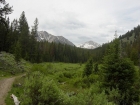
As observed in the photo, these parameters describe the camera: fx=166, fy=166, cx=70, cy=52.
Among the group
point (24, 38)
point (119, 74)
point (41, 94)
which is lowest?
point (41, 94)

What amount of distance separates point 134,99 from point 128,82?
212 centimetres

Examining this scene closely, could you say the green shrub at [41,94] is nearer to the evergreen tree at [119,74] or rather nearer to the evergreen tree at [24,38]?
the evergreen tree at [119,74]

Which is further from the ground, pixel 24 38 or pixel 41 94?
pixel 24 38

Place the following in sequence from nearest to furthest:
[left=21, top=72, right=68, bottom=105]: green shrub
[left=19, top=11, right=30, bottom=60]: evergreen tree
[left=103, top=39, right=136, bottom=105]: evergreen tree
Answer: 1. [left=21, top=72, right=68, bottom=105]: green shrub
2. [left=103, top=39, right=136, bottom=105]: evergreen tree
3. [left=19, top=11, right=30, bottom=60]: evergreen tree

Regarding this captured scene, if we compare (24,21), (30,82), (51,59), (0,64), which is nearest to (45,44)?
(51,59)

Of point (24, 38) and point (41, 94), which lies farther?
point (24, 38)

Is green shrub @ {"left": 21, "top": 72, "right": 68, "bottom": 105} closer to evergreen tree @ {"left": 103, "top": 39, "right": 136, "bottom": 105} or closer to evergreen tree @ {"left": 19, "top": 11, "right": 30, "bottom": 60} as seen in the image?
evergreen tree @ {"left": 103, "top": 39, "right": 136, "bottom": 105}

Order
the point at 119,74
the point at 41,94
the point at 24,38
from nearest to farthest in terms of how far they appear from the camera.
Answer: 1. the point at 41,94
2. the point at 119,74
3. the point at 24,38

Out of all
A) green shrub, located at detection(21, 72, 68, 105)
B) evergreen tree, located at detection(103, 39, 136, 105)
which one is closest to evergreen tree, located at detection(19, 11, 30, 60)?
evergreen tree, located at detection(103, 39, 136, 105)

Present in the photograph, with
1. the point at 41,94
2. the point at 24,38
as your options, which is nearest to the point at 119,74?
the point at 41,94

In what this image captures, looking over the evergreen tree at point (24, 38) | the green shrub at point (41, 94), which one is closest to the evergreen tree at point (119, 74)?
the green shrub at point (41, 94)

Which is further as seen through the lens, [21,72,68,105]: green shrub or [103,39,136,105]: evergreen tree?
[103,39,136,105]: evergreen tree

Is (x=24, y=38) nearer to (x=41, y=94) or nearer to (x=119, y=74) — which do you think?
(x=119, y=74)

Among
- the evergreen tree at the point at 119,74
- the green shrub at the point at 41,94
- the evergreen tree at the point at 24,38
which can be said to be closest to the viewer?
the green shrub at the point at 41,94
